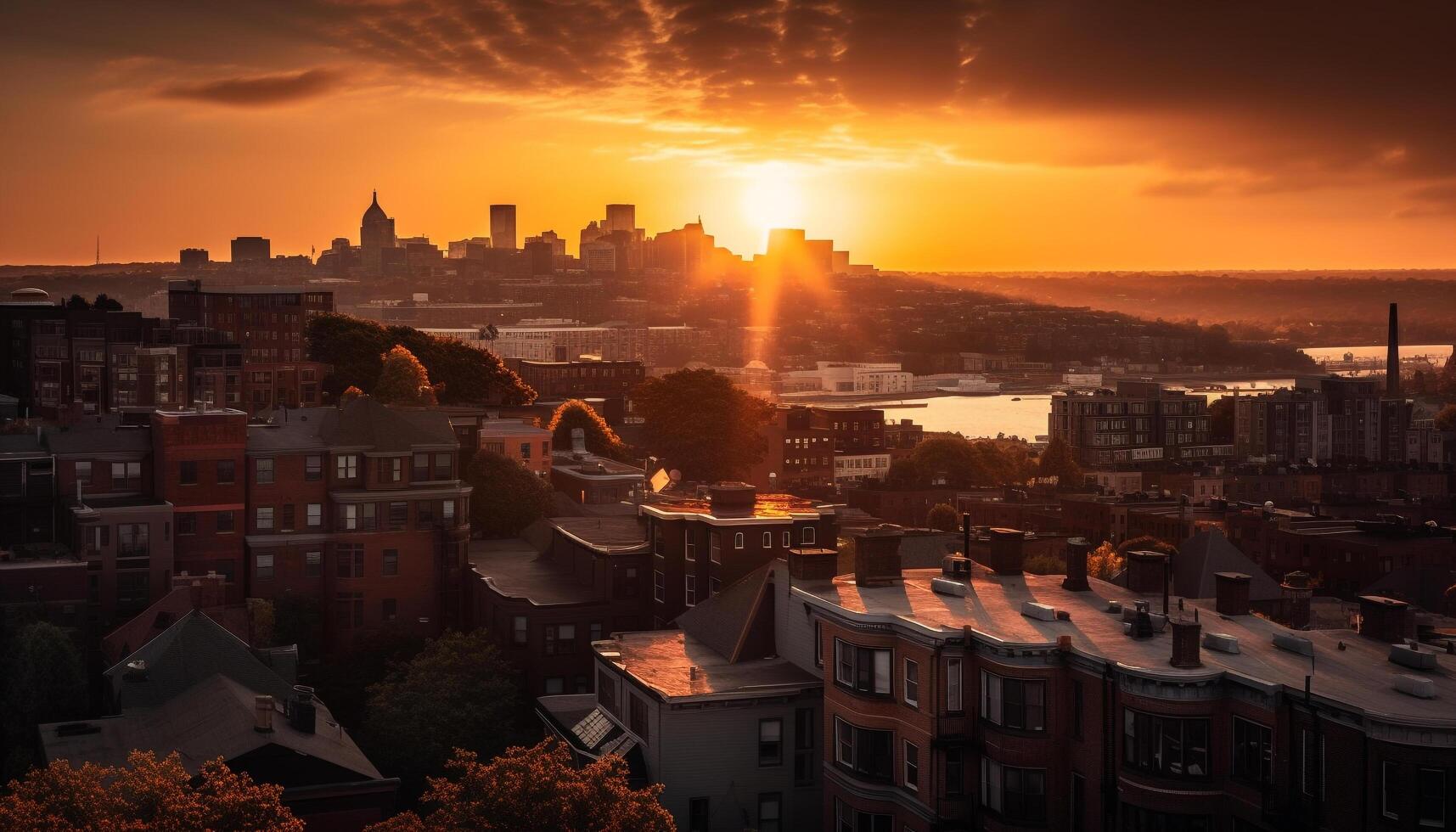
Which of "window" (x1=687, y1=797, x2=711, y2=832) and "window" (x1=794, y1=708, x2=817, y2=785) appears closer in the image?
"window" (x1=687, y1=797, x2=711, y2=832)

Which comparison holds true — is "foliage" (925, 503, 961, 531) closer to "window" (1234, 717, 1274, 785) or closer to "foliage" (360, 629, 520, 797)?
"foliage" (360, 629, 520, 797)

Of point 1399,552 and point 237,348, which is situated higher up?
point 237,348

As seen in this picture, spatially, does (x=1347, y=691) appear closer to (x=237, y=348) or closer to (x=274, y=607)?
(x=274, y=607)

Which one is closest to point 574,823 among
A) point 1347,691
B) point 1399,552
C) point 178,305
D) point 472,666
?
point 1347,691

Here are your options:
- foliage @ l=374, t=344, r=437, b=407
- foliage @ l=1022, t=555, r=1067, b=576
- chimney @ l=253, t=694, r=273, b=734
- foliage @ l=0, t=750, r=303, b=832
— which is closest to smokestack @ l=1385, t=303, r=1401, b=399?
foliage @ l=1022, t=555, r=1067, b=576

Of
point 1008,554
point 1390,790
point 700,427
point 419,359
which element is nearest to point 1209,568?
point 1008,554

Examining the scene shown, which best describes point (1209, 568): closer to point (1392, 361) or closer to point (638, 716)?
point (638, 716)

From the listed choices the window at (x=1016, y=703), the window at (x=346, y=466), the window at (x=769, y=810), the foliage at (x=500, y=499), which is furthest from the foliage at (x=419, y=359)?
the window at (x=1016, y=703)
